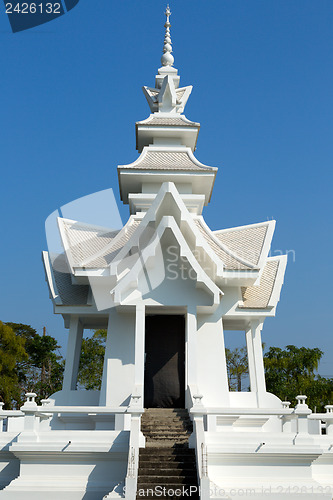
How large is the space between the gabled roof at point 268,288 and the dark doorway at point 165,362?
2249 millimetres

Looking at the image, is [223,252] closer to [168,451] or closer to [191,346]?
[191,346]

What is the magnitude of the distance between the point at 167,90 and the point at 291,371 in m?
27.9

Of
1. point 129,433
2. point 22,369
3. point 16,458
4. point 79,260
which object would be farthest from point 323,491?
point 22,369

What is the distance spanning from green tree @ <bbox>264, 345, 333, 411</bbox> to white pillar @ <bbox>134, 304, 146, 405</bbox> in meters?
25.5

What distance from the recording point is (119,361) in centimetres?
1541

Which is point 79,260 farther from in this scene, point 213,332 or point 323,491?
point 323,491

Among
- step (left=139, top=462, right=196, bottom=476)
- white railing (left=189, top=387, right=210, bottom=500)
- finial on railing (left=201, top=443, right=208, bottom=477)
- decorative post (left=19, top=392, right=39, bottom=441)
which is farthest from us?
decorative post (left=19, top=392, right=39, bottom=441)

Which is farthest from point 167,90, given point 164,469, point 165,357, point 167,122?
point 164,469

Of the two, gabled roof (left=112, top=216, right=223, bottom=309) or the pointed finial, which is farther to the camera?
the pointed finial

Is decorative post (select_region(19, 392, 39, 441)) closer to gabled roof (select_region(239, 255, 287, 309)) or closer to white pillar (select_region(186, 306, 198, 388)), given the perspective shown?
white pillar (select_region(186, 306, 198, 388))

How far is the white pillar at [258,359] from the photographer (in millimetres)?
16141

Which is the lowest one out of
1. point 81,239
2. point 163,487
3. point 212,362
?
point 163,487

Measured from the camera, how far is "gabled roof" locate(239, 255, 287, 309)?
54.9 ft

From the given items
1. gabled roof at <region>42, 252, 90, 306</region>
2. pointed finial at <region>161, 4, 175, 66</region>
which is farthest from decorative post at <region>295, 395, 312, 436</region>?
pointed finial at <region>161, 4, 175, 66</region>
